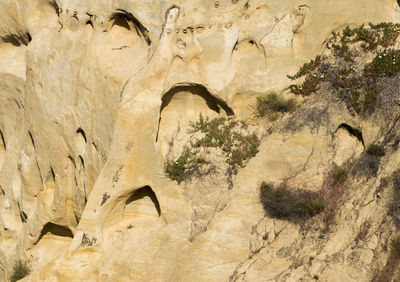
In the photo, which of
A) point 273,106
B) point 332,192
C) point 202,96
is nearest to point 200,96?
point 202,96

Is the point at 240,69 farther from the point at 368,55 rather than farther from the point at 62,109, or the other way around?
the point at 62,109

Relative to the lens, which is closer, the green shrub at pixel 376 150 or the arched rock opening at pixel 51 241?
the green shrub at pixel 376 150

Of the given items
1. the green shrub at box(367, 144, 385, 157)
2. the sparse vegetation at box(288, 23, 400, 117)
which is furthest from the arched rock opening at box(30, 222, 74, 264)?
the green shrub at box(367, 144, 385, 157)

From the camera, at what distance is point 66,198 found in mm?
19500

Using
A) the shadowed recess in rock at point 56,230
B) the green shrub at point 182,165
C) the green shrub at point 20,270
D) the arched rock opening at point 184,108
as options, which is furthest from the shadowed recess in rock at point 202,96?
the green shrub at point 20,270

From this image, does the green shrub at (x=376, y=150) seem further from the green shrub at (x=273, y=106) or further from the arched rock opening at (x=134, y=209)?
the arched rock opening at (x=134, y=209)

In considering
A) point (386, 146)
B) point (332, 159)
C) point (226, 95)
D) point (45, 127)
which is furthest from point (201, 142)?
point (45, 127)

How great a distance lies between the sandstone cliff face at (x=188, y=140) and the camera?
1367 cm

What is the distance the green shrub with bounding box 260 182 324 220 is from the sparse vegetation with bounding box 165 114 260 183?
1.25 metres

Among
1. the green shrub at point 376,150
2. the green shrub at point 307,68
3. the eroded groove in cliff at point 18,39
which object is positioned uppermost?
the eroded groove in cliff at point 18,39

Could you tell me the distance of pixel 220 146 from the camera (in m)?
15.9

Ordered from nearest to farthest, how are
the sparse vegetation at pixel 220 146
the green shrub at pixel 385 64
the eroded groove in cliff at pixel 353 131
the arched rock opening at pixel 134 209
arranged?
1. the eroded groove in cliff at pixel 353 131
2. the green shrub at pixel 385 64
3. the sparse vegetation at pixel 220 146
4. the arched rock opening at pixel 134 209

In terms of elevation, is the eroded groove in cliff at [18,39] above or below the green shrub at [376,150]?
above

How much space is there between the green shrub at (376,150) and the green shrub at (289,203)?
4.63ft
